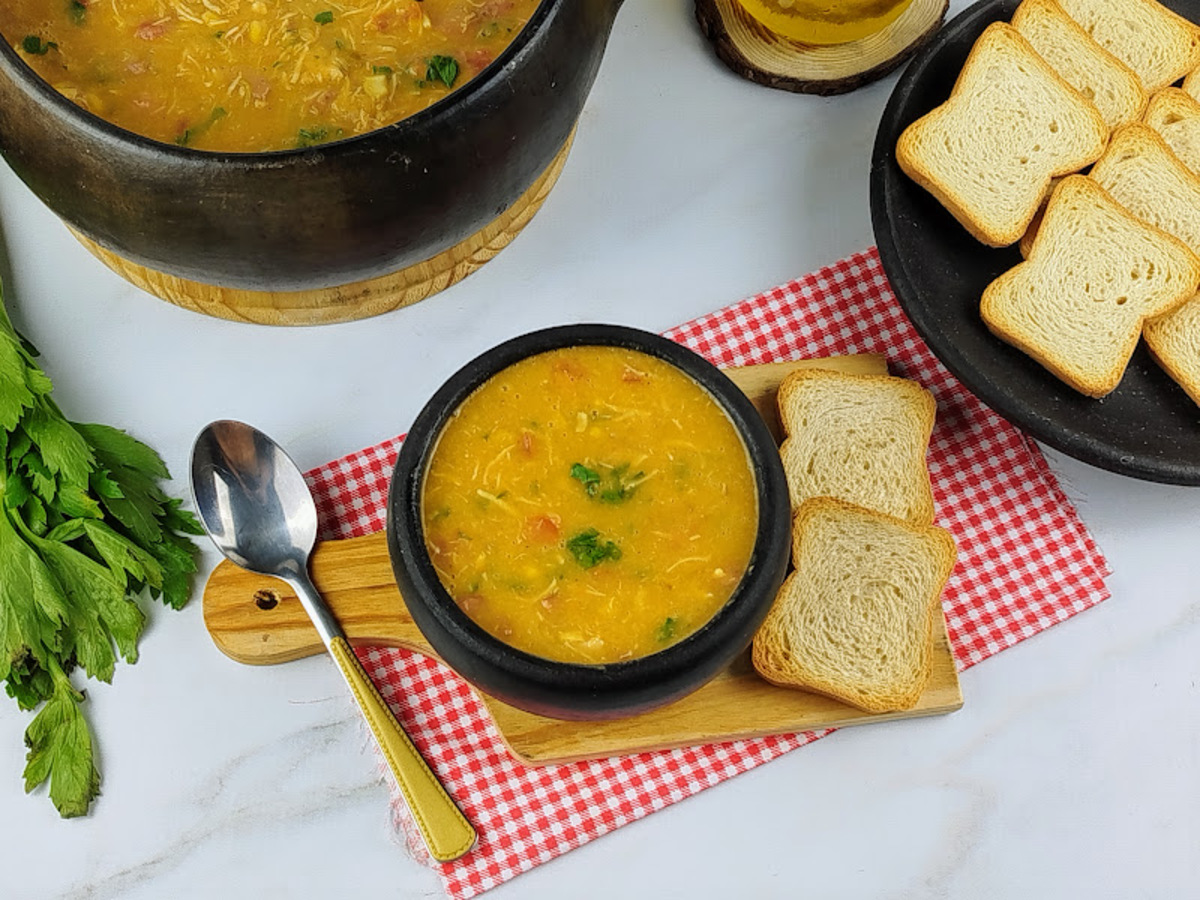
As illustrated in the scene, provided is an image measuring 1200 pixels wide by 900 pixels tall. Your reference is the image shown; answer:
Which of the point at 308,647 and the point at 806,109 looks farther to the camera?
the point at 806,109

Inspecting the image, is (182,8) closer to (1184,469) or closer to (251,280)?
(251,280)

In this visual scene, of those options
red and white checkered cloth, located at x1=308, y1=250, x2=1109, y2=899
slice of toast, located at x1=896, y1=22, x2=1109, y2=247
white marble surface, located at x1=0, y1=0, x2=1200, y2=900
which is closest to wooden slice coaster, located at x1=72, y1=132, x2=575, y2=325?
white marble surface, located at x1=0, y1=0, x2=1200, y2=900

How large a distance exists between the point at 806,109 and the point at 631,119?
289 millimetres

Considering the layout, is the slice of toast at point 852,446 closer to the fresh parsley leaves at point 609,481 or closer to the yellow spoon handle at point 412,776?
the fresh parsley leaves at point 609,481

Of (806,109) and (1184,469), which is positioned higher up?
(806,109)

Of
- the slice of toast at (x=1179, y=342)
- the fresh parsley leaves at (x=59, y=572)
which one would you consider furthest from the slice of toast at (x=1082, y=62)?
Answer: the fresh parsley leaves at (x=59, y=572)

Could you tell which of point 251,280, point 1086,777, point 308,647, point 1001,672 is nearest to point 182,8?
point 251,280

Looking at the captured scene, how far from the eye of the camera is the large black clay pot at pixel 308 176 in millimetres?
1588

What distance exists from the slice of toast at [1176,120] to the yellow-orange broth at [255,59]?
101 cm

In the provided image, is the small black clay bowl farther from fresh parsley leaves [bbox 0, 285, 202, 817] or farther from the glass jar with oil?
the glass jar with oil

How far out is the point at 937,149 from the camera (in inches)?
79.9

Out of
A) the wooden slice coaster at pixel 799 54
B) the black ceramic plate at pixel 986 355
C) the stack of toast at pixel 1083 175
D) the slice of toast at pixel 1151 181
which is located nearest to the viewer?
the black ceramic plate at pixel 986 355

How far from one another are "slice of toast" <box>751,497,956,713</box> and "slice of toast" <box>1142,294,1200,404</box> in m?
0.44

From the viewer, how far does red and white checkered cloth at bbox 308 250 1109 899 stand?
70.7 inches
